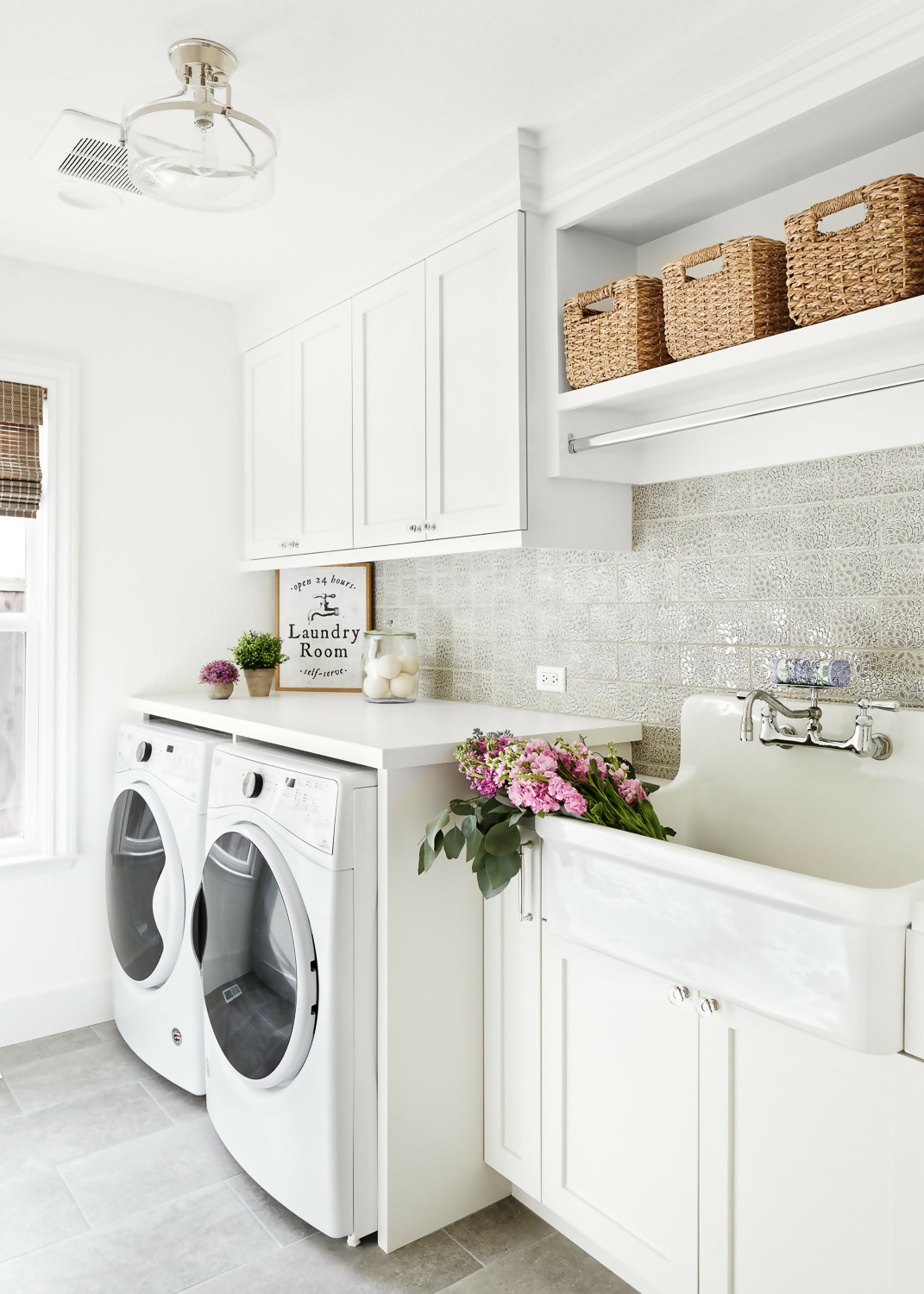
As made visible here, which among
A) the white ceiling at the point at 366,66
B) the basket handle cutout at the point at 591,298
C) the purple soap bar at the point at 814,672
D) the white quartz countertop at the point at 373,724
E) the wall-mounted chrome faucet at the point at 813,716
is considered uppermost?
the white ceiling at the point at 366,66

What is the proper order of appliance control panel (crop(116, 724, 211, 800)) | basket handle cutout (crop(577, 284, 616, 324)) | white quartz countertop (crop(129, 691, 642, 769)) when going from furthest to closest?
appliance control panel (crop(116, 724, 211, 800)), basket handle cutout (crop(577, 284, 616, 324)), white quartz countertop (crop(129, 691, 642, 769))

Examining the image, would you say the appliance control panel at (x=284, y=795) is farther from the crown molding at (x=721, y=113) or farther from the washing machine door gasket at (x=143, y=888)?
the crown molding at (x=721, y=113)

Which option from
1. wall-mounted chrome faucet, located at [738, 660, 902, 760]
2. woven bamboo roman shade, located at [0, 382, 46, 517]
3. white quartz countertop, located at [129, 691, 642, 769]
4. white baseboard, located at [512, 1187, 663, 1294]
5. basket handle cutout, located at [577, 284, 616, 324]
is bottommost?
white baseboard, located at [512, 1187, 663, 1294]

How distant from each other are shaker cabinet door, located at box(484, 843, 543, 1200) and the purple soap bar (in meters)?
0.58

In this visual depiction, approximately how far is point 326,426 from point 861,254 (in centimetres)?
161

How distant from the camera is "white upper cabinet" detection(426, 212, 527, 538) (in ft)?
6.59

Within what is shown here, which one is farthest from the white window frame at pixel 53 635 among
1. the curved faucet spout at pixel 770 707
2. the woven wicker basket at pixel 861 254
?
the woven wicker basket at pixel 861 254

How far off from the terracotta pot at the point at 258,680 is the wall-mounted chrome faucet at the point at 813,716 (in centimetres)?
163

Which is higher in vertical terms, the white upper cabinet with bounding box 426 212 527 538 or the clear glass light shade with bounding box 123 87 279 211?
the clear glass light shade with bounding box 123 87 279 211

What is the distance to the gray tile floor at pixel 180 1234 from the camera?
1708 millimetres

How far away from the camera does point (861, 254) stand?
4.75ft

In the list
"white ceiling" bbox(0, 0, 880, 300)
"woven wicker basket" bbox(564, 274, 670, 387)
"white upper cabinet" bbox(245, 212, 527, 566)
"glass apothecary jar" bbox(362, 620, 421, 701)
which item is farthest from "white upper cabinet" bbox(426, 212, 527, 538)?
"glass apothecary jar" bbox(362, 620, 421, 701)

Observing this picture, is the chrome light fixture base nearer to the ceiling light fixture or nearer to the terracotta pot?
the ceiling light fixture

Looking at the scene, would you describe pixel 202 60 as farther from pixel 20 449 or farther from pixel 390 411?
pixel 20 449
